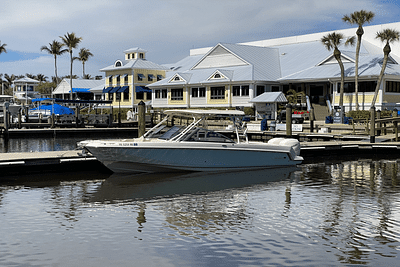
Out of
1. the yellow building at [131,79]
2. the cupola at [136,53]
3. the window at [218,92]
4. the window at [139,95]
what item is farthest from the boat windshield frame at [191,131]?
the cupola at [136,53]

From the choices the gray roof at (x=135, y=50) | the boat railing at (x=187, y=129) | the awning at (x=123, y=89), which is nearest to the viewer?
the boat railing at (x=187, y=129)

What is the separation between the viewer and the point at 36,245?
899 centimetres

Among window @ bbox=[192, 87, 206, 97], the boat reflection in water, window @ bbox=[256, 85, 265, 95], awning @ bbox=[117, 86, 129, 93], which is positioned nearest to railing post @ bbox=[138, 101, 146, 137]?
the boat reflection in water

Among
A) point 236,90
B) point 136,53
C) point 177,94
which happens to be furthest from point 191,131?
point 136,53

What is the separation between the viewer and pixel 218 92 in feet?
179

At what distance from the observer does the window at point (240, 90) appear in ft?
171

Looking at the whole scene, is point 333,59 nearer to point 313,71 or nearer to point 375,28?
point 313,71

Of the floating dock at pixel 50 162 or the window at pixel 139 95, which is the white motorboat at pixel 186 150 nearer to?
the floating dock at pixel 50 162

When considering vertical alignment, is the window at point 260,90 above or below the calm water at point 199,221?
above

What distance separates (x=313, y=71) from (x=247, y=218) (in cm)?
4028

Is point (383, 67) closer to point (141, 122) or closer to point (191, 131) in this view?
point (141, 122)

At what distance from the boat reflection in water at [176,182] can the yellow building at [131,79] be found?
50.4 metres

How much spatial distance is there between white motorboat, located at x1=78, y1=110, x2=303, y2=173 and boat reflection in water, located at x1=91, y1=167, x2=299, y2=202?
0.34 m

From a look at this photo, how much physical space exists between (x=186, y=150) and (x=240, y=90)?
35.9 metres
